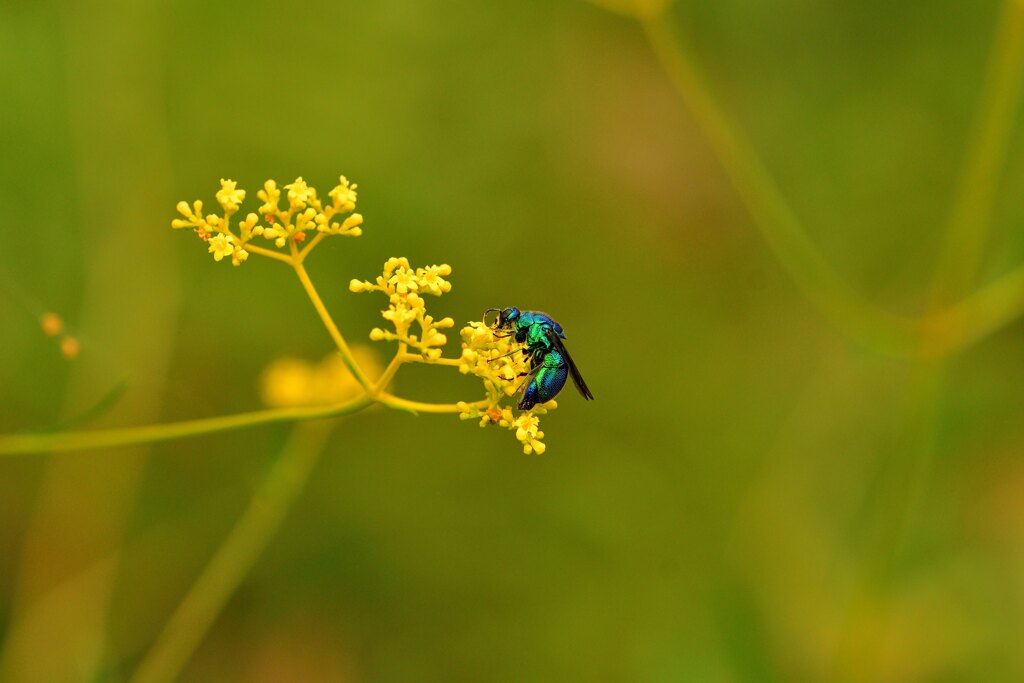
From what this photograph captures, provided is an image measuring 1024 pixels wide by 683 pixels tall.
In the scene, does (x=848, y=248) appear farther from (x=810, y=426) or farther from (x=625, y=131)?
(x=625, y=131)

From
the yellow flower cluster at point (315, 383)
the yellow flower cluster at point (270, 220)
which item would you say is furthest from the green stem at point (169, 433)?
the yellow flower cluster at point (315, 383)

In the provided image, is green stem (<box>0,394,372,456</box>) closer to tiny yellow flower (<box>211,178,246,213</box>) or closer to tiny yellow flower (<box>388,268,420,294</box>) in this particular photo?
tiny yellow flower (<box>388,268,420,294</box>)

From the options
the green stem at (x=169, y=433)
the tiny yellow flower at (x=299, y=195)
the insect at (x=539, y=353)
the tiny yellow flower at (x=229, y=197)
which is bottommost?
the green stem at (x=169, y=433)

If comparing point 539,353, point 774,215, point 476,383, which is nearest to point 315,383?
point 539,353

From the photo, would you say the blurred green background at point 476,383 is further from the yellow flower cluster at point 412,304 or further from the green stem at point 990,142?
the yellow flower cluster at point 412,304

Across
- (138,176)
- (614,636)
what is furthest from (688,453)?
(138,176)

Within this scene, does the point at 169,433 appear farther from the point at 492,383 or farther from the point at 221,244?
the point at 492,383

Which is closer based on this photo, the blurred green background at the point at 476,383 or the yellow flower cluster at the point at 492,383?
the yellow flower cluster at the point at 492,383
